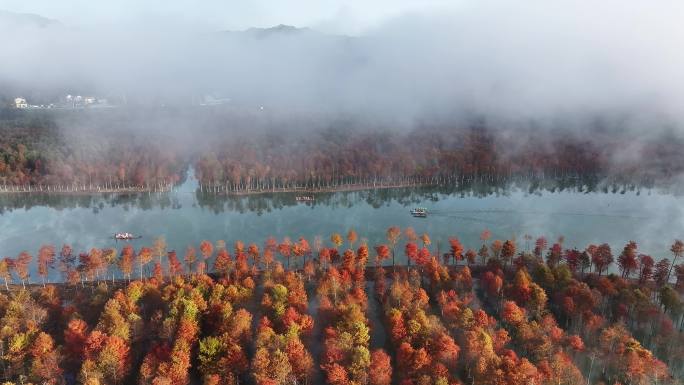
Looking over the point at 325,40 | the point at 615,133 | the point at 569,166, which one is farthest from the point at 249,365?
the point at 325,40

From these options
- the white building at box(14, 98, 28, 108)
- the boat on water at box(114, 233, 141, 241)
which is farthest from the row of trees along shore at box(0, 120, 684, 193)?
the white building at box(14, 98, 28, 108)

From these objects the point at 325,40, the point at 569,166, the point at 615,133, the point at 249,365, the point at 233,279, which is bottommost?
the point at 249,365

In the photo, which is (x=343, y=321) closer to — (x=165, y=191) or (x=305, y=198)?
(x=305, y=198)

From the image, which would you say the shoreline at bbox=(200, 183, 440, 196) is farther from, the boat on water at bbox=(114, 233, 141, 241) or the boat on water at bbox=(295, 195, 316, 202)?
the boat on water at bbox=(114, 233, 141, 241)

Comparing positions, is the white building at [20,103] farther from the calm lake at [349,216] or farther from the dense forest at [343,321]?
the dense forest at [343,321]

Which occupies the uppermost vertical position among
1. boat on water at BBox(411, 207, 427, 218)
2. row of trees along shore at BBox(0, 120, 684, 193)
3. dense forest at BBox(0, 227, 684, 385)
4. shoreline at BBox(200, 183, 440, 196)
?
row of trees along shore at BBox(0, 120, 684, 193)

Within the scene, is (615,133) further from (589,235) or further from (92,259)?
(92,259)

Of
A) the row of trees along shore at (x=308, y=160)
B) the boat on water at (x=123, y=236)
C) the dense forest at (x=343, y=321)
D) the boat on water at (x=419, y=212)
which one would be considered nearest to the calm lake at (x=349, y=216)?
the boat on water at (x=123, y=236)
